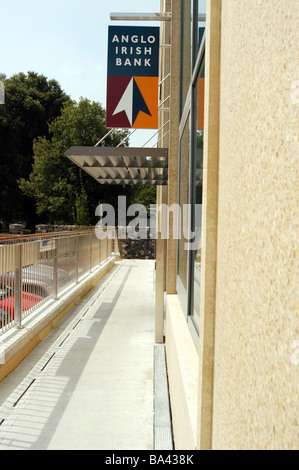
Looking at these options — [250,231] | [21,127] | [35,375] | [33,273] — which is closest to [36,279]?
[33,273]

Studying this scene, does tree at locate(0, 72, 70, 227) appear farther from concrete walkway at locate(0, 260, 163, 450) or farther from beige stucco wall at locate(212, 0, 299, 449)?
beige stucco wall at locate(212, 0, 299, 449)

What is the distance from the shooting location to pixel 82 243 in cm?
1162

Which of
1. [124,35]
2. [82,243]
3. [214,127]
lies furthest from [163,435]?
[82,243]

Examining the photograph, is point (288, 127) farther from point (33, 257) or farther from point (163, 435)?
point (33, 257)

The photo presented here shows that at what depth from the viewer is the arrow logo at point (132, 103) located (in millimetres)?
6680

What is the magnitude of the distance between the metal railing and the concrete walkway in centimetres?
65

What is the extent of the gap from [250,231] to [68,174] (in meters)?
37.4

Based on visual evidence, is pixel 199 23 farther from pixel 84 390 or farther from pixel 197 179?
pixel 84 390

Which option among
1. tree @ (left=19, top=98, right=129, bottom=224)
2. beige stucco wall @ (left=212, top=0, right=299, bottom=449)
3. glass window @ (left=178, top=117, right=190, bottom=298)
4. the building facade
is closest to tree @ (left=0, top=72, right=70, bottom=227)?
tree @ (left=19, top=98, right=129, bottom=224)

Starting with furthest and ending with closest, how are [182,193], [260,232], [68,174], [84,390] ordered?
[68,174], [182,193], [84,390], [260,232]

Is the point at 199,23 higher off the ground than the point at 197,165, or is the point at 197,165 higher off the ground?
the point at 199,23

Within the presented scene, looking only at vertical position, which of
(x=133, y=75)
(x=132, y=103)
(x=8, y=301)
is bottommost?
(x=8, y=301)

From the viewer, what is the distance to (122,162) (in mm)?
6344

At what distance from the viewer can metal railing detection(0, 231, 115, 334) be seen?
5.46 meters
